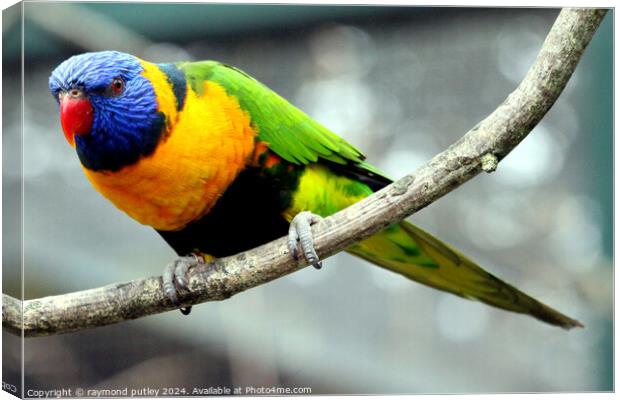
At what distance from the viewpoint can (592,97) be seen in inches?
98.0

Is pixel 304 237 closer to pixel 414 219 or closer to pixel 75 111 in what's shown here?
pixel 75 111

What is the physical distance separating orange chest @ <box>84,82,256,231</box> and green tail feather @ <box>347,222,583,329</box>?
1.91 ft

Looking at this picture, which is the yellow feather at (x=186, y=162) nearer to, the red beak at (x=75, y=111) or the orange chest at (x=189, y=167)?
the orange chest at (x=189, y=167)

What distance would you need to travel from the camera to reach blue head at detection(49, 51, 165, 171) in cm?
193

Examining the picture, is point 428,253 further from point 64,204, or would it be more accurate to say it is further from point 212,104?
point 64,204

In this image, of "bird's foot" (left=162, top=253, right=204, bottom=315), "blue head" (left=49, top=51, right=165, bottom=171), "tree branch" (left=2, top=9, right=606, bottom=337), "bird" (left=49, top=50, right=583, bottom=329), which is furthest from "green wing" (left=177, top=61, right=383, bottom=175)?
"bird's foot" (left=162, top=253, right=204, bottom=315)

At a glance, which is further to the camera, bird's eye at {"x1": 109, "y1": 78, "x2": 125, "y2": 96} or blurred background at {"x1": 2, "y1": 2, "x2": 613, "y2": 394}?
blurred background at {"x1": 2, "y1": 2, "x2": 613, "y2": 394}

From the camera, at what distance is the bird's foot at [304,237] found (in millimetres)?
2023

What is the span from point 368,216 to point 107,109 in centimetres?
78

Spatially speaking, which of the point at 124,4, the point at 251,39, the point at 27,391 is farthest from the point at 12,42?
the point at 27,391

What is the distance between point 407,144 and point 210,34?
2.76 feet

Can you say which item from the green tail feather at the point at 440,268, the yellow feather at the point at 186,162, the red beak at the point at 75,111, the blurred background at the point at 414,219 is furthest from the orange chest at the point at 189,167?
the green tail feather at the point at 440,268

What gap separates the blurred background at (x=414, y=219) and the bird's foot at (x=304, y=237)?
0.58 m

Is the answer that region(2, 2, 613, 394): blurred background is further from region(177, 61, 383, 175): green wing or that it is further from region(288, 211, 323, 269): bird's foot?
region(288, 211, 323, 269): bird's foot
